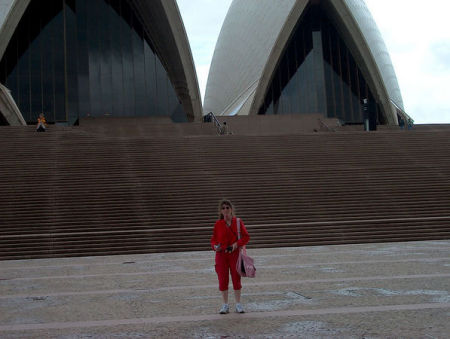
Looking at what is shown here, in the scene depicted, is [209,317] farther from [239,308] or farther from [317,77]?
[317,77]

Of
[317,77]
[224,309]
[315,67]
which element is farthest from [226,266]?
[315,67]

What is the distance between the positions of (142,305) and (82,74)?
24.7 metres

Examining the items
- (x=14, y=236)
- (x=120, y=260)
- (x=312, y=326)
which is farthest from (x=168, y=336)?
(x=14, y=236)

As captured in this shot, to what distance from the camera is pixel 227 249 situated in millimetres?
4223

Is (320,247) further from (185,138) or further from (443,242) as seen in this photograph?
(185,138)

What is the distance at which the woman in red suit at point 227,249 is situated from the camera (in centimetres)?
420

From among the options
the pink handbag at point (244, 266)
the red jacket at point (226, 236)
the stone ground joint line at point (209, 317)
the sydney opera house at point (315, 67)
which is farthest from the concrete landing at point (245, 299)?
the sydney opera house at point (315, 67)

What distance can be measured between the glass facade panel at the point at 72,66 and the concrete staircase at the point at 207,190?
10.5 meters

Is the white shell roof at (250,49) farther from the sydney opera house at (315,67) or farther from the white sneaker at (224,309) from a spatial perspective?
the white sneaker at (224,309)

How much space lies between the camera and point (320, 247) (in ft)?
31.1

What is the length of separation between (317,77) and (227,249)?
28.9 m

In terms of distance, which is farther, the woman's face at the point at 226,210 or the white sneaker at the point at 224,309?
the woman's face at the point at 226,210

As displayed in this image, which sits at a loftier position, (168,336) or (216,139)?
(216,139)

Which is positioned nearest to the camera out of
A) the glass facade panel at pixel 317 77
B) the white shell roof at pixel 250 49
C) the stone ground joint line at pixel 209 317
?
the stone ground joint line at pixel 209 317
